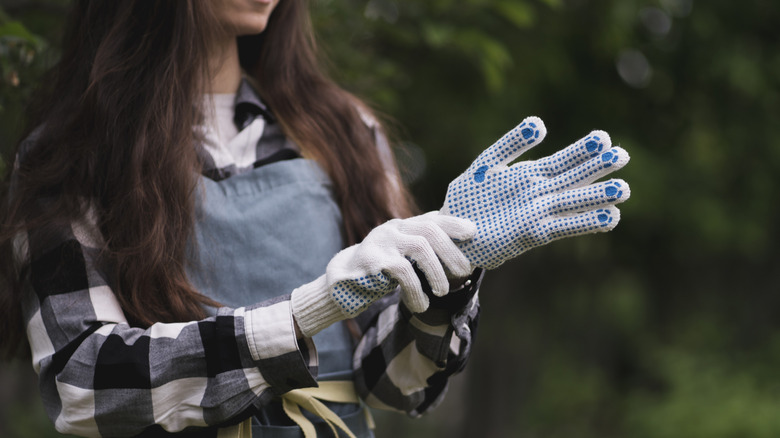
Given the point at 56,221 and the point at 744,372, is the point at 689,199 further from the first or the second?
the point at 56,221

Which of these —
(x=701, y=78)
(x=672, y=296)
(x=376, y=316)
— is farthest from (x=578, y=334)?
(x=376, y=316)

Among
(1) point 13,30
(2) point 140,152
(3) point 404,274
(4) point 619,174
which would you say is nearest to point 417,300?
(3) point 404,274

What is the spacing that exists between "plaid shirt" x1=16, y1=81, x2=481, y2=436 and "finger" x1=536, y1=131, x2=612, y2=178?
0.21 m

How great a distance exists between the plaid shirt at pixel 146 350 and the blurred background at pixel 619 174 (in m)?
0.35

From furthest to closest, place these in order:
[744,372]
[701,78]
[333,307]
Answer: [744,372], [701,78], [333,307]

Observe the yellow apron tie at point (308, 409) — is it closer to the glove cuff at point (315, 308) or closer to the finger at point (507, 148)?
the glove cuff at point (315, 308)

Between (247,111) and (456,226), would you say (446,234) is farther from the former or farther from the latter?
(247,111)

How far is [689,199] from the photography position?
3854mm

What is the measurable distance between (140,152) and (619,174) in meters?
2.19

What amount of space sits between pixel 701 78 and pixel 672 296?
3924 millimetres

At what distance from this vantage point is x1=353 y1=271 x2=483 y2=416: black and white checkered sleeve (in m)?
1.30

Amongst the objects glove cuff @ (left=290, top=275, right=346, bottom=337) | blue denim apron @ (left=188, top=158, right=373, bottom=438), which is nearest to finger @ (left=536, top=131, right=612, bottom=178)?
glove cuff @ (left=290, top=275, right=346, bottom=337)

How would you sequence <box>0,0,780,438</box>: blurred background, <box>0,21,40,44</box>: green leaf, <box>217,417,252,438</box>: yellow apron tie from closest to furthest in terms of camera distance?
<box>217,417,252,438</box>: yellow apron tie → <box>0,21,40,44</box>: green leaf → <box>0,0,780,438</box>: blurred background

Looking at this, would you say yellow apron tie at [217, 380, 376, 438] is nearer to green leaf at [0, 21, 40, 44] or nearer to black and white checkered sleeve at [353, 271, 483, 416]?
black and white checkered sleeve at [353, 271, 483, 416]
